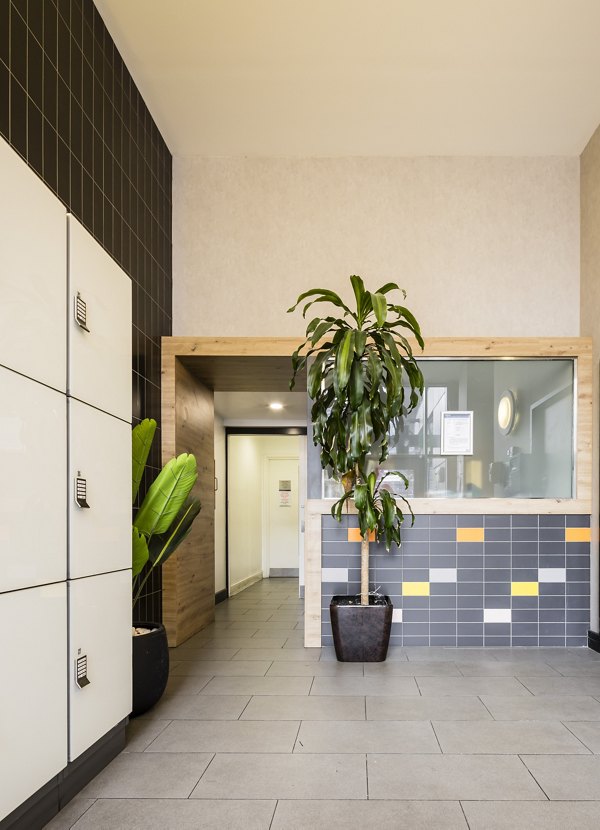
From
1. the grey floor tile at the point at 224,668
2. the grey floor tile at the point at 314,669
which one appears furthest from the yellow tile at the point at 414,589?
the grey floor tile at the point at 224,668

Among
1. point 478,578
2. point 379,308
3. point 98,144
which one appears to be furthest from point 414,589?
point 98,144

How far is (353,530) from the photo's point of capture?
4.64 metres

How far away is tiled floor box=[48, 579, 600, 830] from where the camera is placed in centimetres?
217

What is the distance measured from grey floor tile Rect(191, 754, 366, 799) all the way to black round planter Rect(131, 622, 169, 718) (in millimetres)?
581

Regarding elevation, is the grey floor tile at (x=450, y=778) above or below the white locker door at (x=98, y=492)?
below

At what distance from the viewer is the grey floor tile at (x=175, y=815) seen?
82.0 inches

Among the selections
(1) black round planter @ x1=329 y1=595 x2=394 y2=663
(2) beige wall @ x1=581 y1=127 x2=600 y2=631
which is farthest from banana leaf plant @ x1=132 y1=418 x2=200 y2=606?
(2) beige wall @ x1=581 y1=127 x2=600 y2=631

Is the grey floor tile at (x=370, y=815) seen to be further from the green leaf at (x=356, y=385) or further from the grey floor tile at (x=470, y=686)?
the green leaf at (x=356, y=385)

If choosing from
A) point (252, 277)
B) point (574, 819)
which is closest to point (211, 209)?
point (252, 277)

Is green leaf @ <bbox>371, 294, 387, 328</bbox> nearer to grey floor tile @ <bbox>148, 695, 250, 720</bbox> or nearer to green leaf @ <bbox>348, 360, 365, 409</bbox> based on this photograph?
green leaf @ <bbox>348, 360, 365, 409</bbox>

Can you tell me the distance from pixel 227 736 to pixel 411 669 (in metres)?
1.47

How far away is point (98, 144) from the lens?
3.46 metres

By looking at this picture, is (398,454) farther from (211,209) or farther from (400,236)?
(211,209)

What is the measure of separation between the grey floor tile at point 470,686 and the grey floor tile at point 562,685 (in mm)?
62
